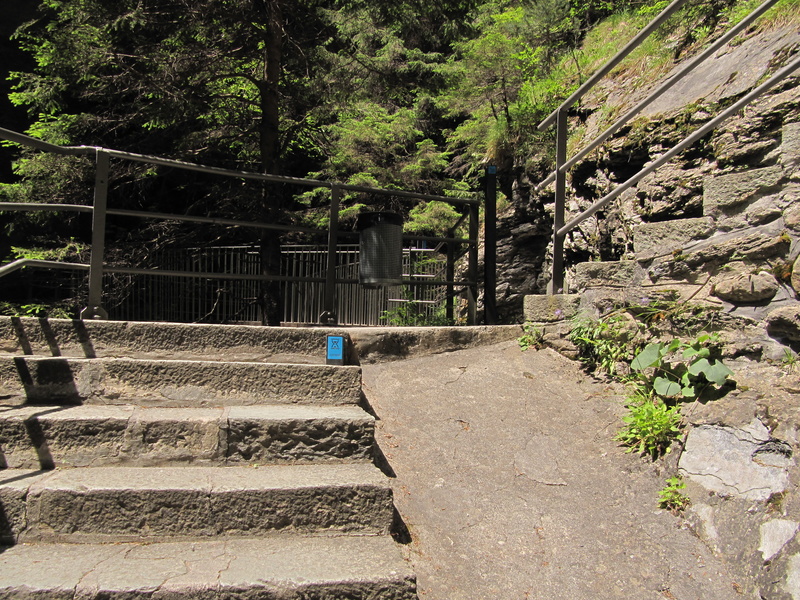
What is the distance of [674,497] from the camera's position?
2.47 meters

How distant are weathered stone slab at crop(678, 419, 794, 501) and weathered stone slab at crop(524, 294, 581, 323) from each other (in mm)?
1465

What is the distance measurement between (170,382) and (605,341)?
258 centimetres

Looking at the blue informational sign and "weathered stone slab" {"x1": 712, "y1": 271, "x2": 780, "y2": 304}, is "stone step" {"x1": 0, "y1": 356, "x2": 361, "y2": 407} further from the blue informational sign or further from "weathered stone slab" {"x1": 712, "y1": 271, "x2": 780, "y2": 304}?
"weathered stone slab" {"x1": 712, "y1": 271, "x2": 780, "y2": 304}

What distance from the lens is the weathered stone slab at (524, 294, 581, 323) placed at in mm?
3971

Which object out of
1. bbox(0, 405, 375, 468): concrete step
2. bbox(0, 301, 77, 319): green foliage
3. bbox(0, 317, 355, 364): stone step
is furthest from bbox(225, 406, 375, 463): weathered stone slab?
bbox(0, 301, 77, 319): green foliage

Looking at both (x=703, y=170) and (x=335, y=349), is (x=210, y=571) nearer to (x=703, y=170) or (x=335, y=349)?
(x=335, y=349)

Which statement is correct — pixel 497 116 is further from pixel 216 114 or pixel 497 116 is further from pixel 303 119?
pixel 216 114

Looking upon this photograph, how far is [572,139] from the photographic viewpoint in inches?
276

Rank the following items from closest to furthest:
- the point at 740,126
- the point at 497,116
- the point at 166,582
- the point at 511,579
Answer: the point at 166,582, the point at 511,579, the point at 740,126, the point at 497,116

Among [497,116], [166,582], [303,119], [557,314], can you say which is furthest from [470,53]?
[166,582]

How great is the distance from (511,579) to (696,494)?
927 mm

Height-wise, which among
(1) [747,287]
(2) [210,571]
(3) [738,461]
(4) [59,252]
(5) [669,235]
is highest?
(4) [59,252]

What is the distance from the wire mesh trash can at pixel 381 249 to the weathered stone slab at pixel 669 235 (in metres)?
1.74

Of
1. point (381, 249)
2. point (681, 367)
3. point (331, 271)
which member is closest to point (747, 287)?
point (681, 367)
